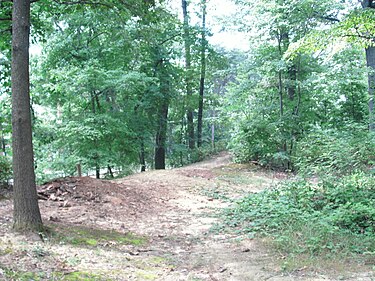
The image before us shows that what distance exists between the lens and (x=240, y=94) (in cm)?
1480

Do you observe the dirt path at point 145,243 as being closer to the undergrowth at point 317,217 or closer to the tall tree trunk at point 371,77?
the undergrowth at point 317,217

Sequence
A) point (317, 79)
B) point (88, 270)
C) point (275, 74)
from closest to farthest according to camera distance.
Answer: point (88, 270) < point (317, 79) < point (275, 74)

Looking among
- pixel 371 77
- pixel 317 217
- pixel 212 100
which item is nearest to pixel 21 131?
pixel 317 217

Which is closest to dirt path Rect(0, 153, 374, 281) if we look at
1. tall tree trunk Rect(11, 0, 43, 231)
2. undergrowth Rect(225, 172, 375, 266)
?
tall tree trunk Rect(11, 0, 43, 231)

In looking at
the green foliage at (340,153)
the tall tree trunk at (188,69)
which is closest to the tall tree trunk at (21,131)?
the green foliage at (340,153)

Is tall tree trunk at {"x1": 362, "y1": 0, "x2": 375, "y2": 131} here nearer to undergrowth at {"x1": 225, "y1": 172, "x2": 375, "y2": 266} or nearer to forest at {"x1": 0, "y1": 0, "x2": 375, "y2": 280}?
forest at {"x1": 0, "y1": 0, "x2": 375, "y2": 280}

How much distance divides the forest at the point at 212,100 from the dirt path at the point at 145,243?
41cm

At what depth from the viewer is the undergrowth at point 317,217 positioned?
4.44 meters

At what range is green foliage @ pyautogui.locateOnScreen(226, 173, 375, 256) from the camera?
452 cm

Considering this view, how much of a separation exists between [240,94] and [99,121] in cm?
633

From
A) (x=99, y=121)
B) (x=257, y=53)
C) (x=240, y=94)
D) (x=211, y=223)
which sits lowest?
(x=211, y=223)

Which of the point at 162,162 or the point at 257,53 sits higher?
the point at 257,53

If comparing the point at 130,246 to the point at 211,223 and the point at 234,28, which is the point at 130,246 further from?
the point at 234,28

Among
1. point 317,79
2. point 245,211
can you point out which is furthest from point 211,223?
point 317,79
